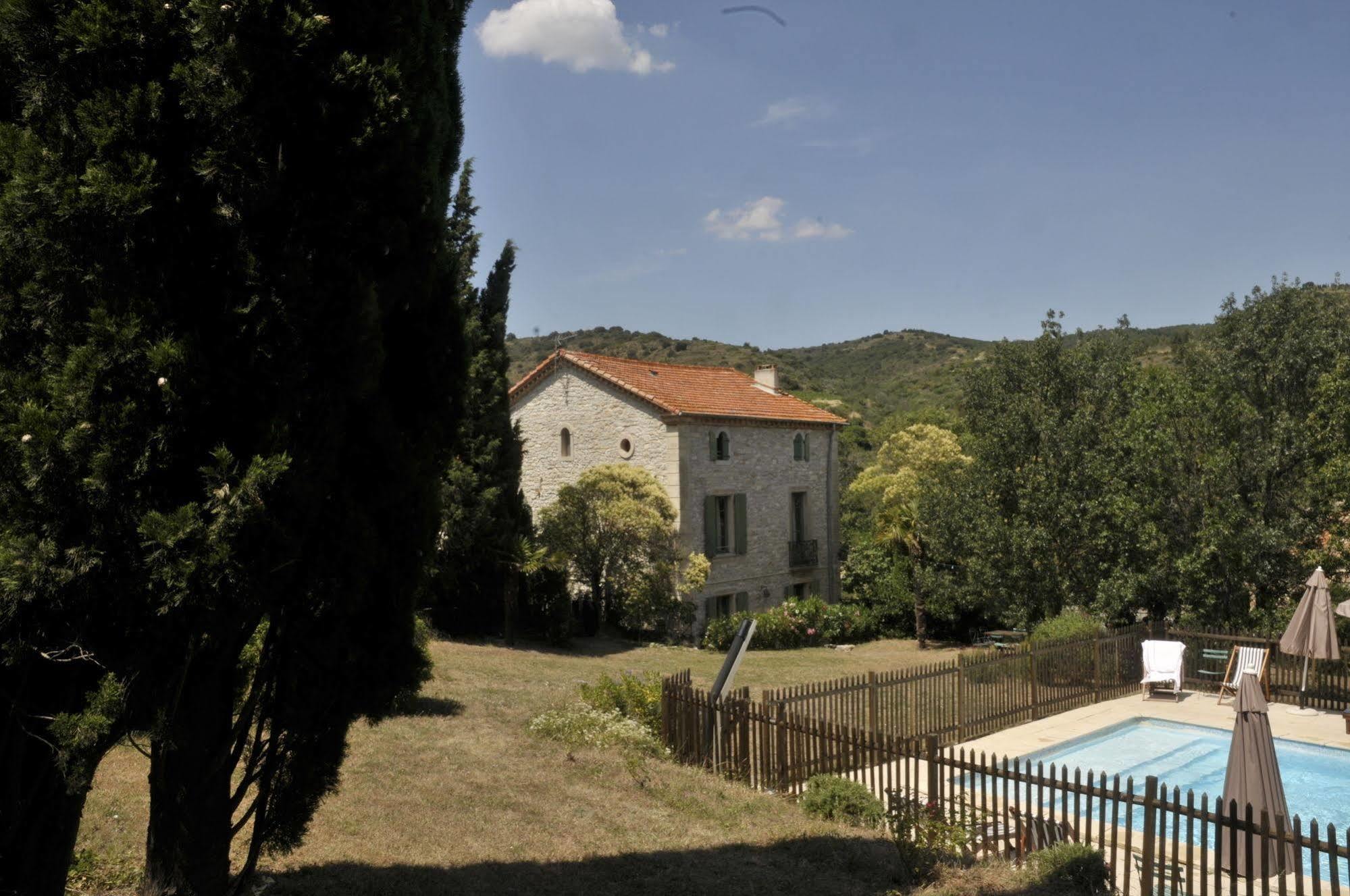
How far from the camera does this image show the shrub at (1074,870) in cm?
729

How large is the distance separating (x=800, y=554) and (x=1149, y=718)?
1472 centimetres

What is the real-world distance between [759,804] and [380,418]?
6.67m

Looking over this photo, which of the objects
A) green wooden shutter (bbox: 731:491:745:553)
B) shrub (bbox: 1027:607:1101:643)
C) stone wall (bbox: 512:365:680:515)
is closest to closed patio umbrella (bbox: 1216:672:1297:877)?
shrub (bbox: 1027:607:1101:643)

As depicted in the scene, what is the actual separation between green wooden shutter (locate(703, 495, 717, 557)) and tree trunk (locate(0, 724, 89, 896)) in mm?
22372

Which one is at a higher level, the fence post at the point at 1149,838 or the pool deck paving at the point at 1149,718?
the fence post at the point at 1149,838

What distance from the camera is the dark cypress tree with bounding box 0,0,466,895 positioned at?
12.4 ft

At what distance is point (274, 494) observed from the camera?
413 centimetres

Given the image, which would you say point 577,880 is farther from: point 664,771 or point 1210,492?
point 1210,492

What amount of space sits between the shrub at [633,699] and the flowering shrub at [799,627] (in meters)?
11.7

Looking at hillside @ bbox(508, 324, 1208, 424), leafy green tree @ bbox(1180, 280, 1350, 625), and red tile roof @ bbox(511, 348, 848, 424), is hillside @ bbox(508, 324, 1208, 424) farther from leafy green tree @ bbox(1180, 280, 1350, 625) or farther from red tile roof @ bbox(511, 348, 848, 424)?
leafy green tree @ bbox(1180, 280, 1350, 625)

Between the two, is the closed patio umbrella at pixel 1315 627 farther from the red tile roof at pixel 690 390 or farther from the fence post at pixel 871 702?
the red tile roof at pixel 690 390

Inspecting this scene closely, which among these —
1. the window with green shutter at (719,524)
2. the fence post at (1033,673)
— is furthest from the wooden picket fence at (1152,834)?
the window with green shutter at (719,524)

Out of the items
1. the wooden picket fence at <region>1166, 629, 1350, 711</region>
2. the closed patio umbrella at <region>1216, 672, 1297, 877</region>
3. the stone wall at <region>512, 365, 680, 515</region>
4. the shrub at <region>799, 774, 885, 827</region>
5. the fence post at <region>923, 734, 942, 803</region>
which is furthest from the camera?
the stone wall at <region>512, 365, 680, 515</region>

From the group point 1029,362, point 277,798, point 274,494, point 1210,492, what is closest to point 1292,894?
point 277,798
